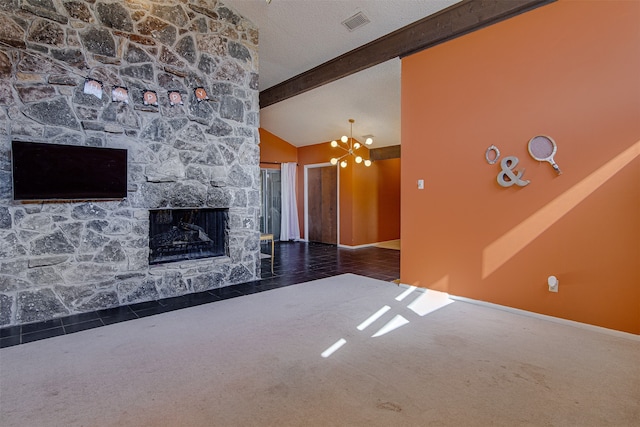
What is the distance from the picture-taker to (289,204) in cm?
897

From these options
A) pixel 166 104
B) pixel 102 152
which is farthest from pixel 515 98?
pixel 102 152

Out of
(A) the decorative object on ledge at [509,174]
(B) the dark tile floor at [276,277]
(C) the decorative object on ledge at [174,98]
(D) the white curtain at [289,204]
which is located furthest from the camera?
(D) the white curtain at [289,204]

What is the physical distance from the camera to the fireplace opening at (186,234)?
4.09 meters

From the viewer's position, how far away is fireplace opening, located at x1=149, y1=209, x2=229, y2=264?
4090 millimetres

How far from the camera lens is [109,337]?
9.18ft

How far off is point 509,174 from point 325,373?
2619 millimetres

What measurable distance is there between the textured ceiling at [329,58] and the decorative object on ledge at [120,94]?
182 cm

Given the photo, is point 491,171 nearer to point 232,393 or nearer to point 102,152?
point 232,393

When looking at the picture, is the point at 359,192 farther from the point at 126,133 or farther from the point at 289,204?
the point at 126,133

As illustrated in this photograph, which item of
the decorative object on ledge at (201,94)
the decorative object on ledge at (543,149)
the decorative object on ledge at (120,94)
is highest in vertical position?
the decorative object on ledge at (201,94)

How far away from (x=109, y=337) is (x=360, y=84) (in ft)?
15.9

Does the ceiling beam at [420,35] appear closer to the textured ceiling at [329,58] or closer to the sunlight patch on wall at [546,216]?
the textured ceiling at [329,58]

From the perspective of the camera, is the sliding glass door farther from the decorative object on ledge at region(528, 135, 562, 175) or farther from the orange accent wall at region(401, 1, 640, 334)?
the decorative object on ledge at region(528, 135, 562, 175)

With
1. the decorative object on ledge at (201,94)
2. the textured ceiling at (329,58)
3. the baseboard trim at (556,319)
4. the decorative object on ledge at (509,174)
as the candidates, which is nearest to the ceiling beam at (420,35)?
the textured ceiling at (329,58)
